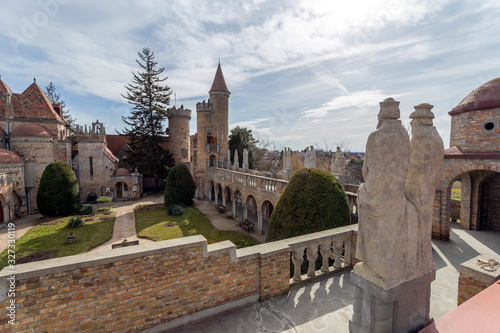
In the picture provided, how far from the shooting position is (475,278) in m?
3.91

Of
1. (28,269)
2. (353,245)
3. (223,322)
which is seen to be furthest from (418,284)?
(28,269)

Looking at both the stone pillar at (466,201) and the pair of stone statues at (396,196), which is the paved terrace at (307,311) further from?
the stone pillar at (466,201)

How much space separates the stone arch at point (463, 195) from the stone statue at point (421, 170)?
27.5ft

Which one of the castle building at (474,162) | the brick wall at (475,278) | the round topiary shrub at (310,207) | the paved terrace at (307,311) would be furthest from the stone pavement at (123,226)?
the castle building at (474,162)

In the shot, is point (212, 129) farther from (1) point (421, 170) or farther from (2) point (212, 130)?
(1) point (421, 170)

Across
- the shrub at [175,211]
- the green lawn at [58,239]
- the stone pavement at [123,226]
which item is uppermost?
the shrub at [175,211]

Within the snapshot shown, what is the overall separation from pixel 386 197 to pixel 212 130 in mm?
27820

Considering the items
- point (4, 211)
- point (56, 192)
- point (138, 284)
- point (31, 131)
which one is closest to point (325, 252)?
point (138, 284)

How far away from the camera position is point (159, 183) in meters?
36.3

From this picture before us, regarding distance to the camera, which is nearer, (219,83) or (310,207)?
(310,207)

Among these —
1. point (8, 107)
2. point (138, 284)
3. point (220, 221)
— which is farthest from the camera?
point (8, 107)

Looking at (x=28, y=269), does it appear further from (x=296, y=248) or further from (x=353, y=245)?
(x=353, y=245)

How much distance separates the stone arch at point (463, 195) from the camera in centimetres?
942

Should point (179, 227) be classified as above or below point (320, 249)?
below
